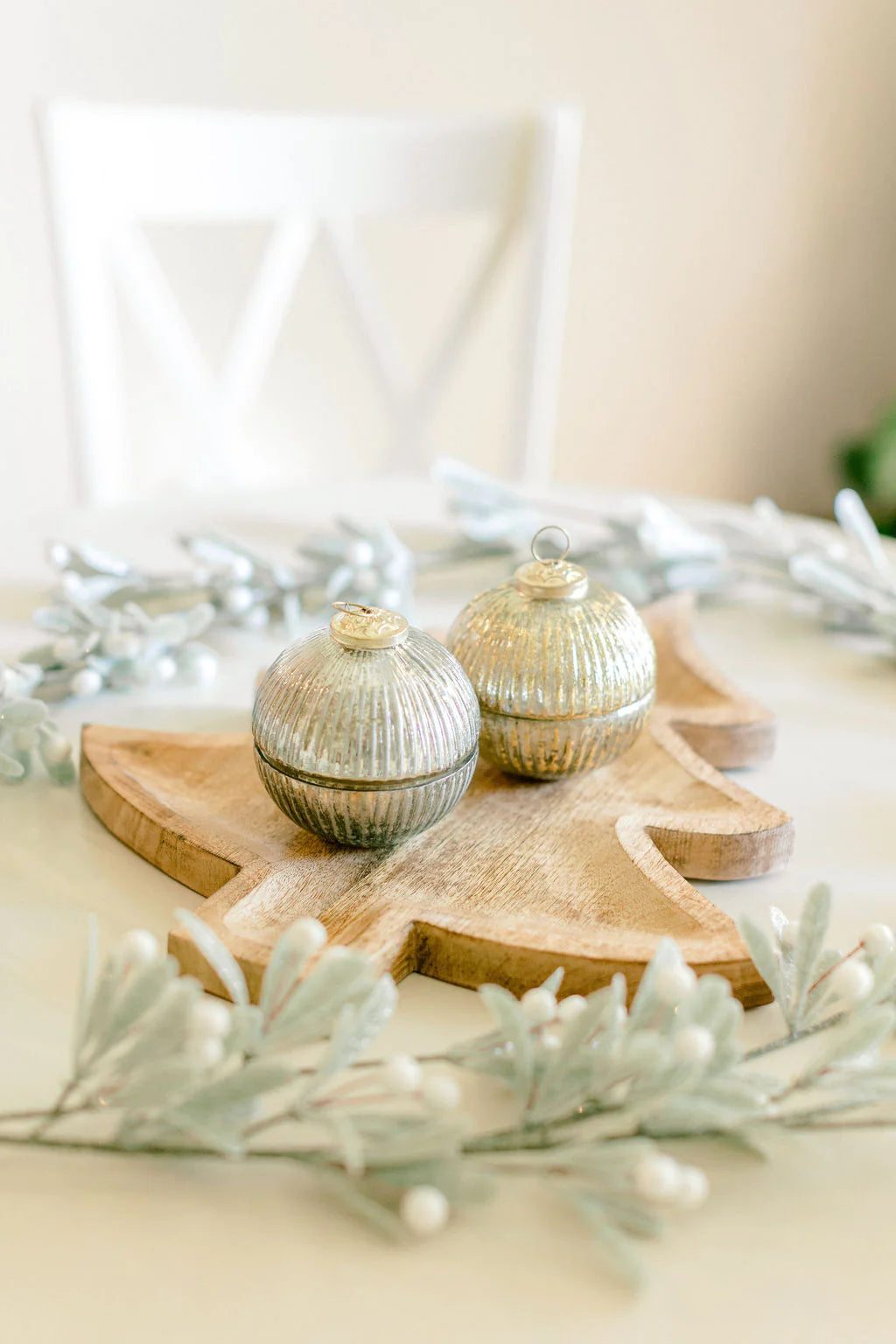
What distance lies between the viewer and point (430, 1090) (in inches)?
18.1

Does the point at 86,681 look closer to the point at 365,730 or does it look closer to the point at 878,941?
the point at 365,730

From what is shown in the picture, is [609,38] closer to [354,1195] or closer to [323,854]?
[323,854]

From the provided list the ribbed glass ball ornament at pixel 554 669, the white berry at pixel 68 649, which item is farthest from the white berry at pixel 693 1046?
the white berry at pixel 68 649

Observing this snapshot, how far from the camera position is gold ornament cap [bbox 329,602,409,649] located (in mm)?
604

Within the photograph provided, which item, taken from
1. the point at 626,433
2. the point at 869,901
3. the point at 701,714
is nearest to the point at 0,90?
the point at 626,433

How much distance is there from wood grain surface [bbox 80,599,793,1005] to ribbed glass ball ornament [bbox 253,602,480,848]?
0.03 metres

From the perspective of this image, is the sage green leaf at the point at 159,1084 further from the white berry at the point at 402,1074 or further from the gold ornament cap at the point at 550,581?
the gold ornament cap at the point at 550,581

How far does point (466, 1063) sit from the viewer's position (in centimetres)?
48

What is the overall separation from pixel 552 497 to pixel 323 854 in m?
0.66

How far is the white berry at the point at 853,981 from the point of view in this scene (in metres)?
0.50

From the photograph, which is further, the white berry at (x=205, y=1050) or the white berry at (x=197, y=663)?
the white berry at (x=197, y=663)

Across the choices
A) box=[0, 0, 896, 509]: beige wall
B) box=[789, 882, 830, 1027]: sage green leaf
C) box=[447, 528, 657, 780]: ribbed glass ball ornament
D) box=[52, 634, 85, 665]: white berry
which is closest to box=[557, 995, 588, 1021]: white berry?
box=[789, 882, 830, 1027]: sage green leaf

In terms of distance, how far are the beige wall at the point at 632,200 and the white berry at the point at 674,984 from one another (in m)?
1.90

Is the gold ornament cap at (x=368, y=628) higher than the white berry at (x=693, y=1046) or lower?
higher
